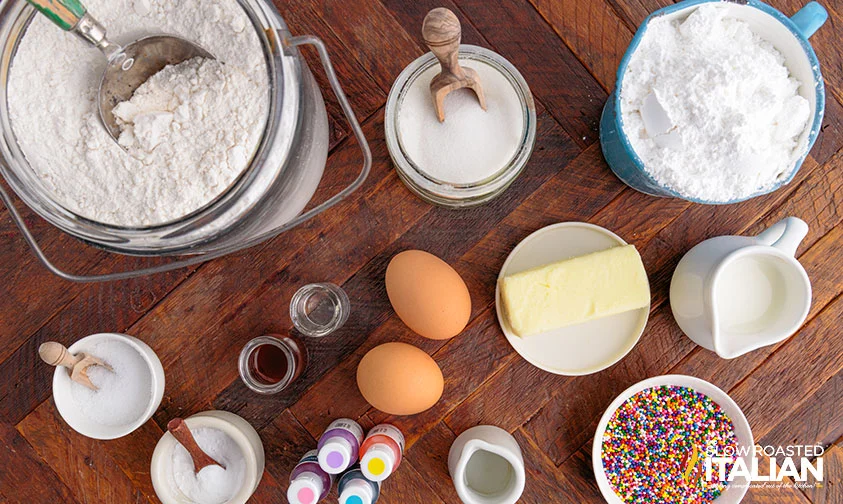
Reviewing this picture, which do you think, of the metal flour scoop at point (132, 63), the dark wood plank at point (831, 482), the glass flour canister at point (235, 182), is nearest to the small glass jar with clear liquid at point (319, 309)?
the glass flour canister at point (235, 182)

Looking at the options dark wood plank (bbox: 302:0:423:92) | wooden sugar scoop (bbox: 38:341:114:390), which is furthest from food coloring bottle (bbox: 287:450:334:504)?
dark wood plank (bbox: 302:0:423:92)

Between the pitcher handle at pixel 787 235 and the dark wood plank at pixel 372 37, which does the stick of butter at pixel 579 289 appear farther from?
the dark wood plank at pixel 372 37

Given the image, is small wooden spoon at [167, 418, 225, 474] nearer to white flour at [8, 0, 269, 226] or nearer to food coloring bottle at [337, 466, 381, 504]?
food coloring bottle at [337, 466, 381, 504]

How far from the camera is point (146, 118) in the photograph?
1.77 feet

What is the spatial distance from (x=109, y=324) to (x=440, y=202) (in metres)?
0.49

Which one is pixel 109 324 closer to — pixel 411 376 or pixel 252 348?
pixel 252 348

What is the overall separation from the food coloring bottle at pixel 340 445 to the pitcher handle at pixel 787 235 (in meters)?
0.57

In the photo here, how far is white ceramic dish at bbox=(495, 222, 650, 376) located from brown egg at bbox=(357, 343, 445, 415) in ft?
0.43

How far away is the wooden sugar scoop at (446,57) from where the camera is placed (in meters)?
0.55

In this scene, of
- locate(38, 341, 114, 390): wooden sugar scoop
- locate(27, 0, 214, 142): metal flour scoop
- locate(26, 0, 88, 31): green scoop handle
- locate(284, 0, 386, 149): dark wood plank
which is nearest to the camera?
locate(26, 0, 88, 31): green scoop handle

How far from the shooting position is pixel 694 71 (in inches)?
25.1

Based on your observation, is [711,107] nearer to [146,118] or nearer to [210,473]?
[146,118]

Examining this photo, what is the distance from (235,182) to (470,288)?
38 centimetres

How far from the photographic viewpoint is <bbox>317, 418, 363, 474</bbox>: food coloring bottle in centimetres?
71
